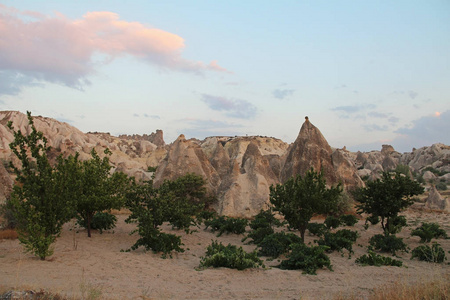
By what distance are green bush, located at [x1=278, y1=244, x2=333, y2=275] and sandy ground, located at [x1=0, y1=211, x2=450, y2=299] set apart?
0.27 m

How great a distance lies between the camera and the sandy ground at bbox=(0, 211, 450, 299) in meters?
6.85

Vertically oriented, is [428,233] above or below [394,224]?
below

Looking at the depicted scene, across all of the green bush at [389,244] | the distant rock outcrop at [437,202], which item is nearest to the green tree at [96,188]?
the green bush at [389,244]

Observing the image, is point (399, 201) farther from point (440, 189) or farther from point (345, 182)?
point (440, 189)

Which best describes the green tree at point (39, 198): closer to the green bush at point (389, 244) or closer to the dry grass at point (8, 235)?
the dry grass at point (8, 235)

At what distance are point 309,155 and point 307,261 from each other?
1559cm

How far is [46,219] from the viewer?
30.1 ft

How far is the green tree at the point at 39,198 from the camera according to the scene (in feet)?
28.8

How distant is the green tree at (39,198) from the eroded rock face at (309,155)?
1700 centimetres

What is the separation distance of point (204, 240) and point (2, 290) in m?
8.36

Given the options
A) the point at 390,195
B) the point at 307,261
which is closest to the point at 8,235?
the point at 307,261

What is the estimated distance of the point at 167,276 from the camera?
829cm

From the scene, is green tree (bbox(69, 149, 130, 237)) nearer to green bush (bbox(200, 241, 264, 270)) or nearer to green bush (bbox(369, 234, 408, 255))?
green bush (bbox(200, 241, 264, 270))

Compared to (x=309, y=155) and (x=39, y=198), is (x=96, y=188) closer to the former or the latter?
(x=39, y=198)
